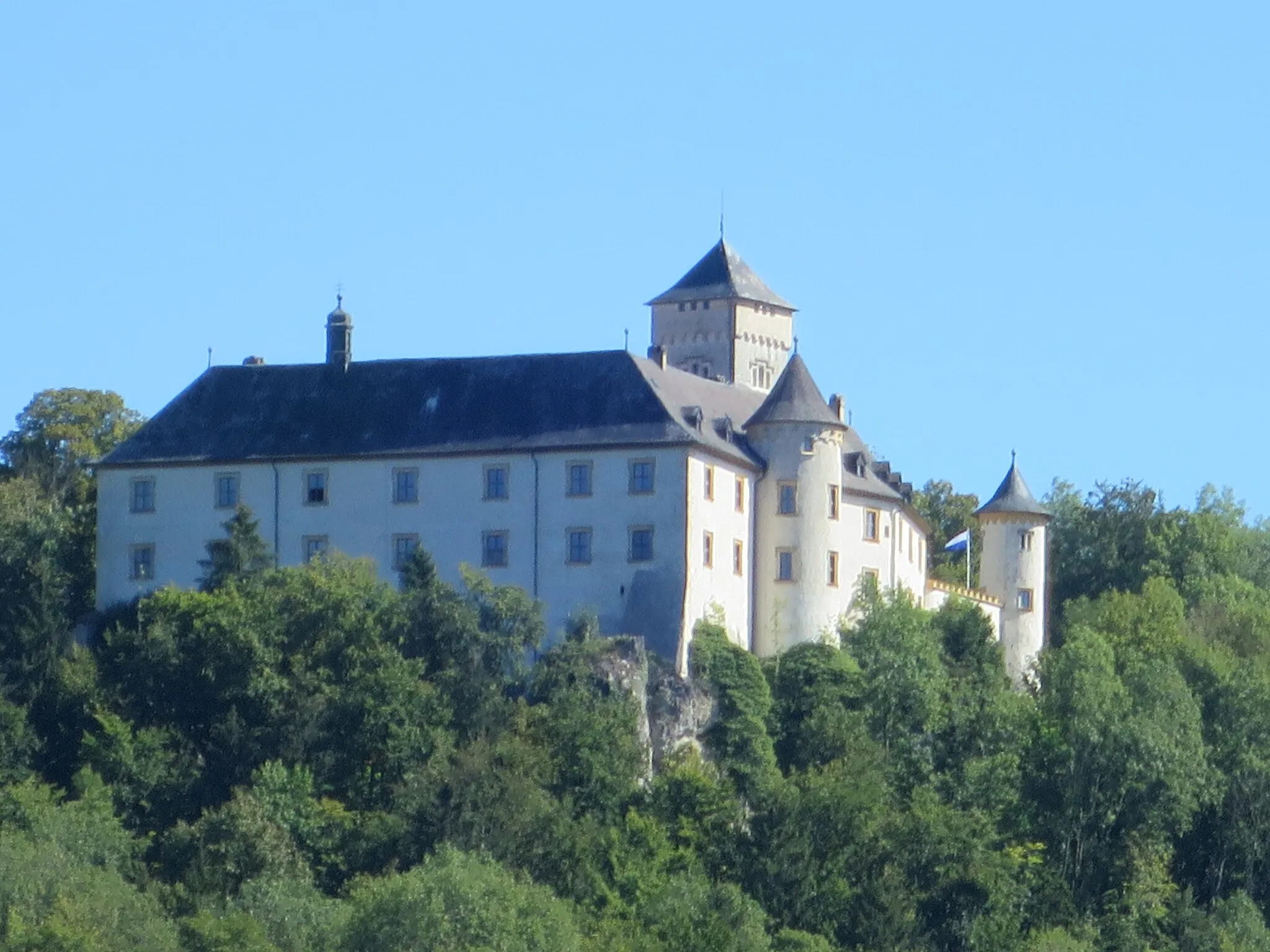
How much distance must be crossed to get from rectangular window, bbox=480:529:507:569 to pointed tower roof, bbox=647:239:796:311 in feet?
68.1

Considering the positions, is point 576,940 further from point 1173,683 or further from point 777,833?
point 1173,683

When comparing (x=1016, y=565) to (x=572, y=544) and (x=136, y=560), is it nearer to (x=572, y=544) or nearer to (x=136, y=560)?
(x=572, y=544)

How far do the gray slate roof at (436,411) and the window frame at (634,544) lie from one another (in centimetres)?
201

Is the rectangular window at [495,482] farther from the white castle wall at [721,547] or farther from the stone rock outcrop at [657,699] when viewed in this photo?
the stone rock outcrop at [657,699]

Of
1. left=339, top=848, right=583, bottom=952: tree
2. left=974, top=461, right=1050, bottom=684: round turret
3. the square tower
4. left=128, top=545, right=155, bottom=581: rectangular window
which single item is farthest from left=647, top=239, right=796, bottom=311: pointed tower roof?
left=339, top=848, right=583, bottom=952: tree

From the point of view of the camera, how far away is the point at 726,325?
101 metres

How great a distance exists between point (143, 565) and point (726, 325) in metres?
22.0

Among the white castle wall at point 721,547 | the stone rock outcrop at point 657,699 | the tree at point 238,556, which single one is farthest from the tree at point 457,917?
the tree at point 238,556

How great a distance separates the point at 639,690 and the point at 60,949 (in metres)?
18.4

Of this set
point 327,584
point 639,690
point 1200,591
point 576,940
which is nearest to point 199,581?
point 327,584

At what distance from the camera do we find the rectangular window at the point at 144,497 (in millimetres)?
86000

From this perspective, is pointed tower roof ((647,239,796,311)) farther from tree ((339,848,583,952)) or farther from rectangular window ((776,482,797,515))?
tree ((339,848,583,952))

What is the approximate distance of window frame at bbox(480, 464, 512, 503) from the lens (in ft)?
272

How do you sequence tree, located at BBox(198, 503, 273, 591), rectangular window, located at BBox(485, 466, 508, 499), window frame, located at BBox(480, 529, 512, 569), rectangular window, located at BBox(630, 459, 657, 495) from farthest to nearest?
rectangular window, located at BBox(485, 466, 508, 499) < window frame, located at BBox(480, 529, 512, 569) < tree, located at BBox(198, 503, 273, 591) < rectangular window, located at BBox(630, 459, 657, 495)
